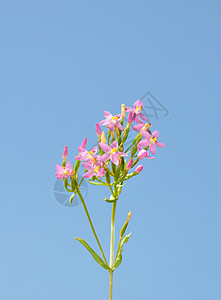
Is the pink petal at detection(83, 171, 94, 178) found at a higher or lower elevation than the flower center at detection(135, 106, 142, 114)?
lower

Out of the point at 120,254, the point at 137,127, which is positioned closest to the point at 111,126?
the point at 137,127

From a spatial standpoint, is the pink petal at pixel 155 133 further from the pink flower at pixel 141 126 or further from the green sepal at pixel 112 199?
the green sepal at pixel 112 199

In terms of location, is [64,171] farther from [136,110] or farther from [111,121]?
[136,110]

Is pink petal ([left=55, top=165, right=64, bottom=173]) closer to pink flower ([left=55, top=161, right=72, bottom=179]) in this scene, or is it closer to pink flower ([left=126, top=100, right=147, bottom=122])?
pink flower ([left=55, top=161, right=72, bottom=179])

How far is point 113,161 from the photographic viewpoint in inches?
106

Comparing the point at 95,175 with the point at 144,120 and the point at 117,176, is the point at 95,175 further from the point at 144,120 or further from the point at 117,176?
the point at 144,120

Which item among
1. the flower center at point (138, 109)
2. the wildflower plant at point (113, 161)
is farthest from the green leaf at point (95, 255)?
the flower center at point (138, 109)

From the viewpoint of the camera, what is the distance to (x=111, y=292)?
9.23ft

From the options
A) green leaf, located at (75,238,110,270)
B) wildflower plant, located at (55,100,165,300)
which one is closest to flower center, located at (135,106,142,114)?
wildflower plant, located at (55,100,165,300)

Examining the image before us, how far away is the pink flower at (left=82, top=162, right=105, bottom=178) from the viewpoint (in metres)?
2.71

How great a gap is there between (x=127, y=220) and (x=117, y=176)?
31cm

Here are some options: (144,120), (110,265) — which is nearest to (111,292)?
(110,265)

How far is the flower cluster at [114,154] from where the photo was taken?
2723mm

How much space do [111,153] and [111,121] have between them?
238mm
